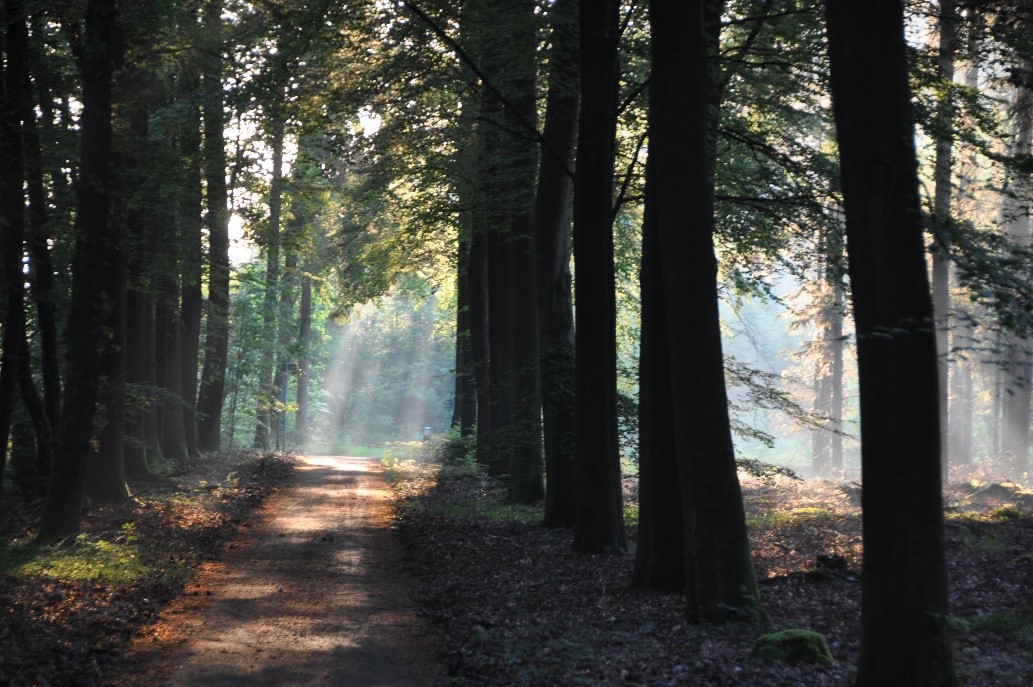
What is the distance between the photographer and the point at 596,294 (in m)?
11.9

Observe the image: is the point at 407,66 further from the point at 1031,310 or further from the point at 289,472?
the point at 289,472

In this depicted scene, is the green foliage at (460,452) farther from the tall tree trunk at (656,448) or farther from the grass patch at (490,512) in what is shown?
the tall tree trunk at (656,448)

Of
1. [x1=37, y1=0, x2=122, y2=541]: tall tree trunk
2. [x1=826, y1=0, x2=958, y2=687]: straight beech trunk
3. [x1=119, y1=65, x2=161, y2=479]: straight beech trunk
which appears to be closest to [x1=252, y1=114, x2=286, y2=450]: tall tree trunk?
[x1=119, y1=65, x2=161, y2=479]: straight beech trunk

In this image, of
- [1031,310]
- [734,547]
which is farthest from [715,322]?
[1031,310]

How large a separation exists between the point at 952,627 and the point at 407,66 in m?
A: 12.5

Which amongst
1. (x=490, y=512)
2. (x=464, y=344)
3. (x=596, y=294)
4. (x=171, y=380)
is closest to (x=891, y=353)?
(x=596, y=294)

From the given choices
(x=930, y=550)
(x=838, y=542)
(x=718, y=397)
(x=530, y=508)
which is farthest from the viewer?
(x=530, y=508)

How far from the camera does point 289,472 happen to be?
26.2 meters

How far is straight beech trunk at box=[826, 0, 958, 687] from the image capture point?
5.01 meters

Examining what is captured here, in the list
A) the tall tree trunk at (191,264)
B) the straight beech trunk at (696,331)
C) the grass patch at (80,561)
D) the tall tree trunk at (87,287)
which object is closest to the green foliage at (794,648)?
the straight beech trunk at (696,331)

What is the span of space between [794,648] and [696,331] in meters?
2.68

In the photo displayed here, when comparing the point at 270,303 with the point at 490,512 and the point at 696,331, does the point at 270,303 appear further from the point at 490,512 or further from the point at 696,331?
→ the point at 696,331

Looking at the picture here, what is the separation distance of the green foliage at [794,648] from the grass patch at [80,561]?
688cm

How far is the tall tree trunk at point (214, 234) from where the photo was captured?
16094 mm
